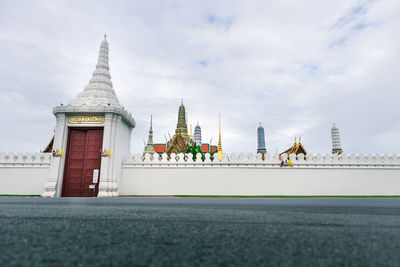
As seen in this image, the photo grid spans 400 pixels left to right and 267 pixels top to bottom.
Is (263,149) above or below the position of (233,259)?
above

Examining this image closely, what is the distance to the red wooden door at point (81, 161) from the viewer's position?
36.9 feet

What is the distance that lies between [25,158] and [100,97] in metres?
5.00

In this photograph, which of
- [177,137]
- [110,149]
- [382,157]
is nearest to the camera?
[110,149]

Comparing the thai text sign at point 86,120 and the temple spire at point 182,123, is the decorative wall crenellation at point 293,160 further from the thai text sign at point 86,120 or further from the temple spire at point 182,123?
the temple spire at point 182,123

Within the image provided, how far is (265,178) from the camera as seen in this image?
1178cm

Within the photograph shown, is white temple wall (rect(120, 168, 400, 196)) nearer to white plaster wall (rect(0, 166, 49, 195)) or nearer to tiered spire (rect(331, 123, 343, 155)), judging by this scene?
white plaster wall (rect(0, 166, 49, 195))

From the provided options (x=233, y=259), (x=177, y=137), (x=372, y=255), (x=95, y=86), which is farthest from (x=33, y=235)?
(x=177, y=137)

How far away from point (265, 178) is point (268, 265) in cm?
1168

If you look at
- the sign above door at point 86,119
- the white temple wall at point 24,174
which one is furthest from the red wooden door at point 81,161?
the white temple wall at point 24,174

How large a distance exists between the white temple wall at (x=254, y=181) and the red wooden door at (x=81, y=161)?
1592 millimetres

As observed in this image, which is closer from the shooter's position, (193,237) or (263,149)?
(193,237)

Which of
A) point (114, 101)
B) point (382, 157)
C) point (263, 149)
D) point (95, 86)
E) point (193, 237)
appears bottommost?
point (193, 237)

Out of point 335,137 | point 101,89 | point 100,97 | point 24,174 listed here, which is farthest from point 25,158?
point 335,137

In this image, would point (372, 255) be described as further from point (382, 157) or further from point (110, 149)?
point (382, 157)
